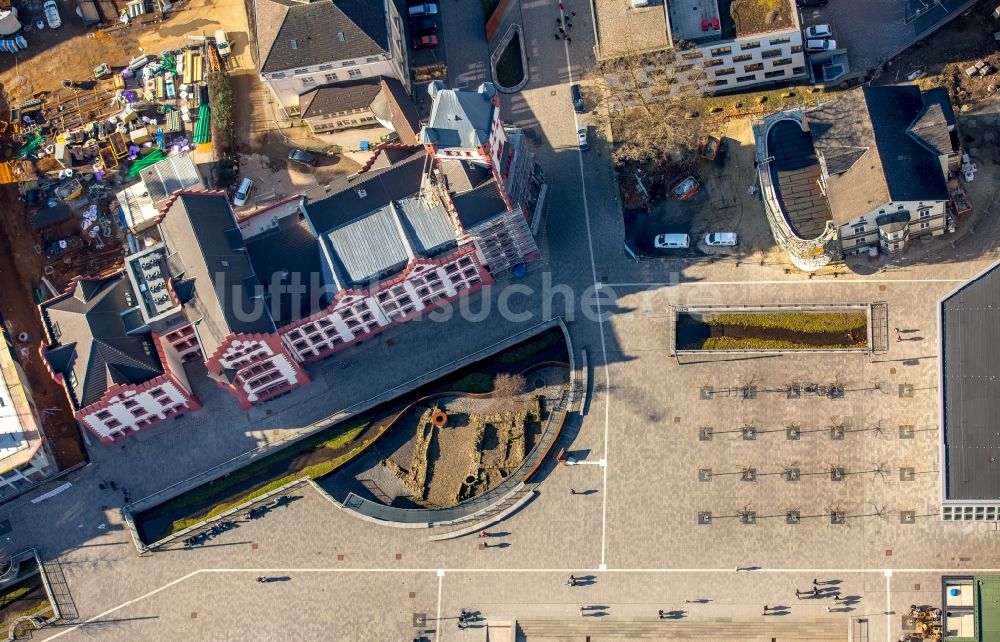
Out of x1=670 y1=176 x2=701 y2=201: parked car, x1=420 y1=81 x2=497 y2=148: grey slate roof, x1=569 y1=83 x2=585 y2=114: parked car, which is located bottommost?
x1=670 y1=176 x2=701 y2=201: parked car

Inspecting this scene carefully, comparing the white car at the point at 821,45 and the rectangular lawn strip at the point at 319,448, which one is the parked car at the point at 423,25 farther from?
the white car at the point at 821,45

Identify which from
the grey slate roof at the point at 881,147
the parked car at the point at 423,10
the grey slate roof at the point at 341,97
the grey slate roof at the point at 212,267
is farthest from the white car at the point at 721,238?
the grey slate roof at the point at 212,267

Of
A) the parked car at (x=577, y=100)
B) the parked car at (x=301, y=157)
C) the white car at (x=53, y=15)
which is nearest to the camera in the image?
the parked car at (x=577, y=100)

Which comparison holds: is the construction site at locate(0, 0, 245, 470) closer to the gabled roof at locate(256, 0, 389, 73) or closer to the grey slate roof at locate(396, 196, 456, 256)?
the gabled roof at locate(256, 0, 389, 73)

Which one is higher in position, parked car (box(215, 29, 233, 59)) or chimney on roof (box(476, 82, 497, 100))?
parked car (box(215, 29, 233, 59))

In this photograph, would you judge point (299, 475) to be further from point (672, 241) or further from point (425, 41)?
point (425, 41)

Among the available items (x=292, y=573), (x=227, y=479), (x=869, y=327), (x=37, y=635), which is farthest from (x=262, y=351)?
(x=869, y=327)

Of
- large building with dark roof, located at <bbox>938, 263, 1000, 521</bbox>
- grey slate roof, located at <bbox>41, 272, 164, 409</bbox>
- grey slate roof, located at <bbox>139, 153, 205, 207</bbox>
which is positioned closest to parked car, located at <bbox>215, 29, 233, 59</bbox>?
grey slate roof, located at <bbox>139, 153, 205, 207</bbox>
